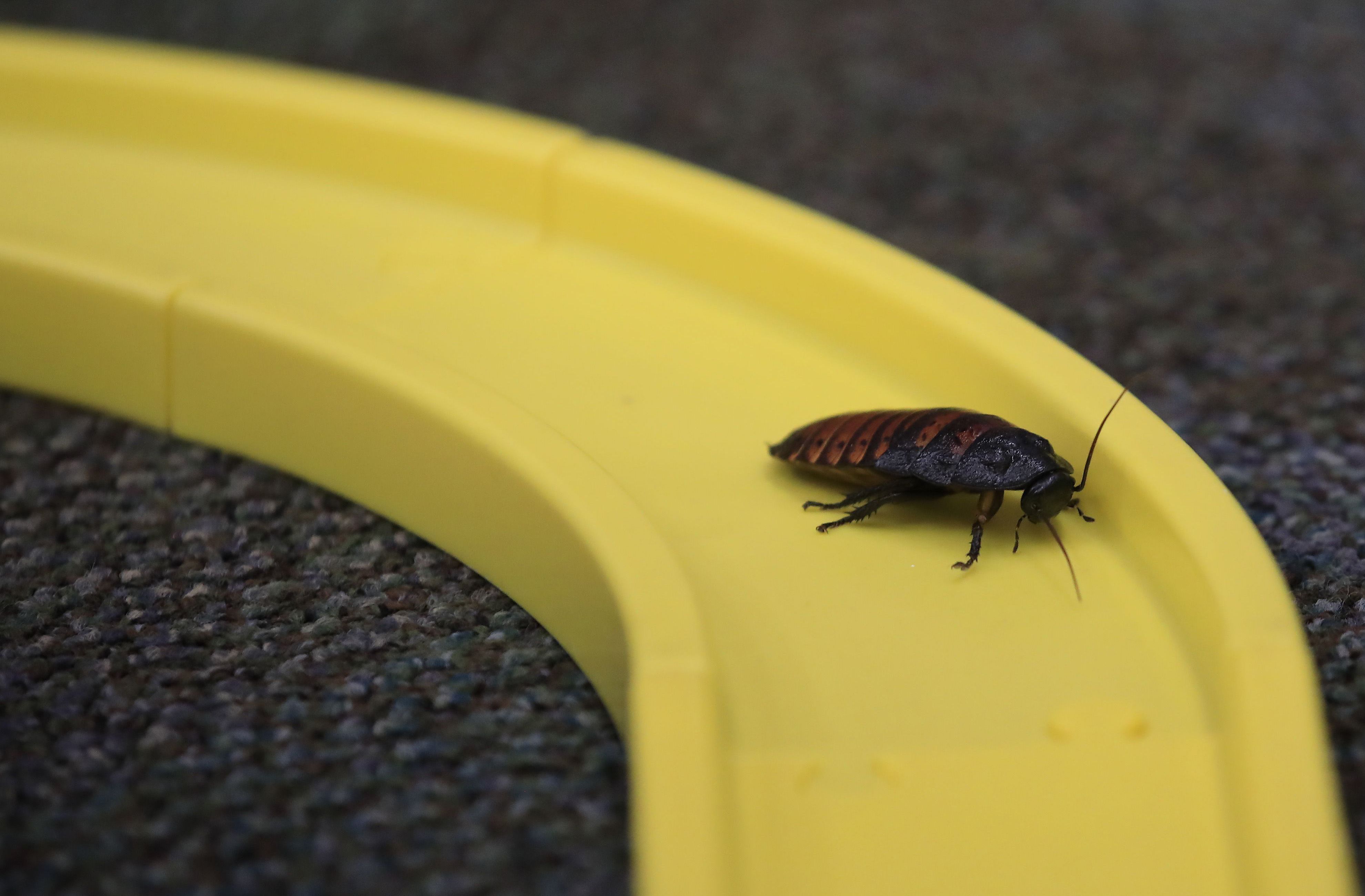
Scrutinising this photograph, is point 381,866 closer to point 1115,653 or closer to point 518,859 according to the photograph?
point 518,859

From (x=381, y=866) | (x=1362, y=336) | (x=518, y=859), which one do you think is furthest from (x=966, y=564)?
(x=1362, y=336)

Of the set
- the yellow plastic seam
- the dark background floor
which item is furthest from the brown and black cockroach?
the yellow plastic seam

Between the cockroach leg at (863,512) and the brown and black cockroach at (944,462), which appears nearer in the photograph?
the brown and black cockroach at (944,462)

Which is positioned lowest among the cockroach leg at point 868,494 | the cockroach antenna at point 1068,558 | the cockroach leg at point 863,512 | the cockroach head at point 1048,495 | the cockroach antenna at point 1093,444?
the cockroach antenna at point 1068,558

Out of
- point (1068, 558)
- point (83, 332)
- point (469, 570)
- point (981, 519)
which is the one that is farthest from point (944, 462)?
point (83, 332)

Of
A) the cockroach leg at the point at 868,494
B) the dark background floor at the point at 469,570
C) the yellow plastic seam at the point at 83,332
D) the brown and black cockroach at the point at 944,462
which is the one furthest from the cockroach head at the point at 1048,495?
the yellow plastic seam at the point at 83,332

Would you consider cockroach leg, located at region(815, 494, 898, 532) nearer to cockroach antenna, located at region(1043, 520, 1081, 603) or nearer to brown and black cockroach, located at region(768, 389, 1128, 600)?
brown and black cockroach, located at region(768, 389, 1128, 600)

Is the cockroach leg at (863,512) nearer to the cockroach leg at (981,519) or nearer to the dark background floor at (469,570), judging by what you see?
the cockroach leg at (981,519)
